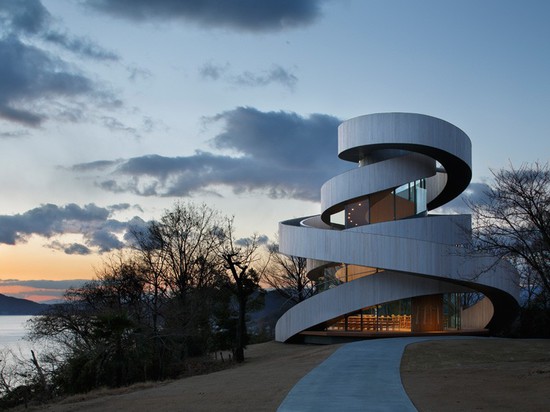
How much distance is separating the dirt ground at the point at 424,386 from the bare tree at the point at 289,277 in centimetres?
3466

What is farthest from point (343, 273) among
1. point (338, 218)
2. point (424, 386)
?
point (424, 386)

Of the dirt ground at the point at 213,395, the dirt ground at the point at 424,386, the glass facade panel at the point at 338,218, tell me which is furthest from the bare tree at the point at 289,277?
the dirt ground at the point at 213,395

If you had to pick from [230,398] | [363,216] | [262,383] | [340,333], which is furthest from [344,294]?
[230,398]

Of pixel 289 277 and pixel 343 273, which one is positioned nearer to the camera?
pixel 343 273

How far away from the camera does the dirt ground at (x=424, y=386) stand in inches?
514

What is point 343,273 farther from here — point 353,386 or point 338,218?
point 353,386

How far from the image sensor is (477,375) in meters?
16.9

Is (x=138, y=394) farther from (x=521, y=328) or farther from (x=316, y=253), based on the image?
(x=521, y=328)

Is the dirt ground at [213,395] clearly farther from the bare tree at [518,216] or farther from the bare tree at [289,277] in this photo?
the bare tree at [289,277]

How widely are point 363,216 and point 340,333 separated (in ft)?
21.3

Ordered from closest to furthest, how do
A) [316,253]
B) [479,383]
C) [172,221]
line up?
1. [479,383]
2. [316,253]
3. [172,221]

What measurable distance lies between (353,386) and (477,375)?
165 inches

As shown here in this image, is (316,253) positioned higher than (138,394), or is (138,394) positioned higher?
(316,253)

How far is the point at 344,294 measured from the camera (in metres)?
31.4
